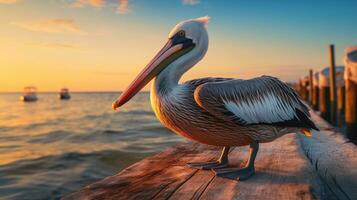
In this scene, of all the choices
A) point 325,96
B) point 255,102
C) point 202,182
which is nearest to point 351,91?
point 325,96

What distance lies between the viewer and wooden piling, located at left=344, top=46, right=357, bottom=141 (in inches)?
304

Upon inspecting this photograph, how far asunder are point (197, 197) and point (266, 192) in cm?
45

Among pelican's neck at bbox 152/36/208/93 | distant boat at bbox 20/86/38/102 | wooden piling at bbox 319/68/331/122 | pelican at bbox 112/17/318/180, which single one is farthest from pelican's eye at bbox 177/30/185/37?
distant boat at bbox 20/86/38/102

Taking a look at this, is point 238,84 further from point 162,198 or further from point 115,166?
point 115,166

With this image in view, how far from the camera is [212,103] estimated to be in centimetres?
266

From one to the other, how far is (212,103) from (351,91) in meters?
6.33

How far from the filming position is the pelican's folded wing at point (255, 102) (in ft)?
8.82

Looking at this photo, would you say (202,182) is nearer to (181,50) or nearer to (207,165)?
(207,165)

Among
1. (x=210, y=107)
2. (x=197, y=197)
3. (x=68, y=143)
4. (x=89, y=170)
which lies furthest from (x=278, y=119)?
(x=68, y=143)

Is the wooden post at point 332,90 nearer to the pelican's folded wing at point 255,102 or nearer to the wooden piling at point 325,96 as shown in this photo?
the wooden piling at point 325,96

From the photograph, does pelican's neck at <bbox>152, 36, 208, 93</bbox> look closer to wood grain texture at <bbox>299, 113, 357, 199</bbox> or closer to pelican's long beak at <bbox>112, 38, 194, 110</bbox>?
pelican's long beak at <bbox>112, 38, 194, 110</bbox>

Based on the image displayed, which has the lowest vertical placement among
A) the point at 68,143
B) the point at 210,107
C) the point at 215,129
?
the point at 68,143

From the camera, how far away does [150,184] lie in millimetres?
2541

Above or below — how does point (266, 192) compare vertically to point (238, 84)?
below
